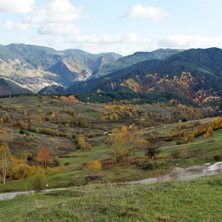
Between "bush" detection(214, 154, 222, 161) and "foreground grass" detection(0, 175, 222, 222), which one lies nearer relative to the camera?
"foreground grass" detection(0, 175, 222, 222)

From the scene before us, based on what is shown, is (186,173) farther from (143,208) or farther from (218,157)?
(143,208)

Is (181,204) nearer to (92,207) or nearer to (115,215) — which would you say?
(115,215)

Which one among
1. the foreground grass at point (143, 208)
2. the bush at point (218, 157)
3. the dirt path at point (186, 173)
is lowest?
the dirt path at point (186, 173)

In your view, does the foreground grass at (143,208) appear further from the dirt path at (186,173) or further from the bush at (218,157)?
the bush at (218,157)

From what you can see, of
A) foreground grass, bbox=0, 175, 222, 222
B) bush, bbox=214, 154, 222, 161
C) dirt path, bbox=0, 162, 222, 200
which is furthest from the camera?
bush, bbox=214, 154, 222, 161

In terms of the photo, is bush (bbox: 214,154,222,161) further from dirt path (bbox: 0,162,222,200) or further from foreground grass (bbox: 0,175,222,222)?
foreground grass (bbox: 0,175,222,222)

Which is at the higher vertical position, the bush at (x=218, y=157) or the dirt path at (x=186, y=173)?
the bush at (x=218, y=157)

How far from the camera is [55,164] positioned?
11575cm

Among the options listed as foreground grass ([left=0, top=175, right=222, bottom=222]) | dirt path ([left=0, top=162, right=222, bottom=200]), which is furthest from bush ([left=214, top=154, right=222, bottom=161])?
foreground grass ([left=0, top=175, right=222, bottom=222])

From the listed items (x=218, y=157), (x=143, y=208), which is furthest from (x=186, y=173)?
(x=143, y=208)

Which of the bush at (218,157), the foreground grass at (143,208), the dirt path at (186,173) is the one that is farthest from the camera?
the bush at (218,157)

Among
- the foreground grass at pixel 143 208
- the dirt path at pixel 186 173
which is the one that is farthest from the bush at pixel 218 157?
the foreground grass at pixel 143 208

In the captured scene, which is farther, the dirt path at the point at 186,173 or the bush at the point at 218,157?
the bush at the point at 218,157

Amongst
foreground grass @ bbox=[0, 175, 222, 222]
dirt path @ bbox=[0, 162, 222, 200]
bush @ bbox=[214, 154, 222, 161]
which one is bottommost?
dirt path @ bbox=[0, 162, 222, 200]
